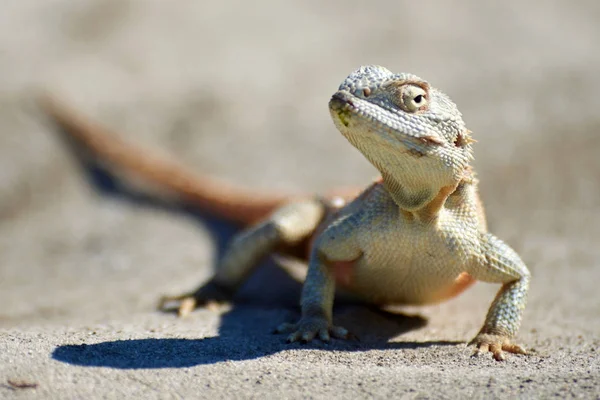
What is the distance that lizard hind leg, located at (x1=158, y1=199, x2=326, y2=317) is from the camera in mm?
7789

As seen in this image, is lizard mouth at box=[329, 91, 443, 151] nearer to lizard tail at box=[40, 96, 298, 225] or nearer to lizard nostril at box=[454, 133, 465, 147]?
lizard nostril at box=[454, 133, 465, 147]

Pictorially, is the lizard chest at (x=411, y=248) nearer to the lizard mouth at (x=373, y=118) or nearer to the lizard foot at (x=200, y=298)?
the lizard mouth at (x=373, y=118)

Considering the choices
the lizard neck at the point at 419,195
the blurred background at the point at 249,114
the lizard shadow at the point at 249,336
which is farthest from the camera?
the blurred background at the point at 249,114

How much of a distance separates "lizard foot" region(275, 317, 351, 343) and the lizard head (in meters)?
1.22

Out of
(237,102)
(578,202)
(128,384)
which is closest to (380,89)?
(128,384)

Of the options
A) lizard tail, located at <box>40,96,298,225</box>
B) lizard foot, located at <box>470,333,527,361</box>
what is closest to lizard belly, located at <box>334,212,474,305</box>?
lizard foot, located at <box>470,333,527,361</box>

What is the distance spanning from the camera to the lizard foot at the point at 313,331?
6.04 meters

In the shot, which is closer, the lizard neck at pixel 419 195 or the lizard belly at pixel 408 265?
the lizard neck at pixel 419 195

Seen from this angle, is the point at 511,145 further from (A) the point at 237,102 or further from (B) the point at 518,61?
(A) the point at 237,102

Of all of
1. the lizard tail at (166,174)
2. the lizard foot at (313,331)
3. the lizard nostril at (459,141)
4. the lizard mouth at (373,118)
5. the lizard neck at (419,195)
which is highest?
the lizard nostril at (459,141)

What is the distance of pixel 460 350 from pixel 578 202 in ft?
17.2

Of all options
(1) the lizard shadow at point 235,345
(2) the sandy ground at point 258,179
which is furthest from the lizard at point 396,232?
(2) the sandy ground at point 258,179

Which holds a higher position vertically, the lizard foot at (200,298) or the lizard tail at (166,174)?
the lizard tail at (166,174)

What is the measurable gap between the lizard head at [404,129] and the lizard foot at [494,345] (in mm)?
1215
